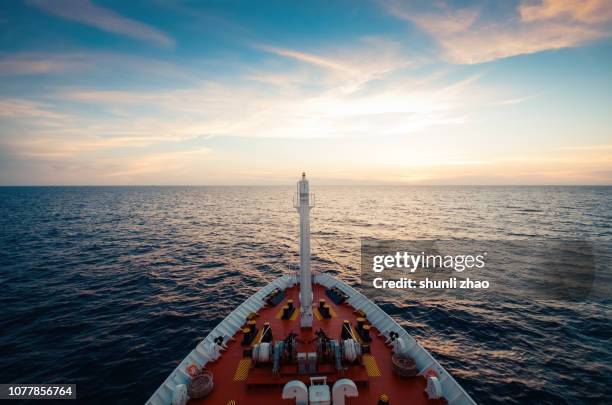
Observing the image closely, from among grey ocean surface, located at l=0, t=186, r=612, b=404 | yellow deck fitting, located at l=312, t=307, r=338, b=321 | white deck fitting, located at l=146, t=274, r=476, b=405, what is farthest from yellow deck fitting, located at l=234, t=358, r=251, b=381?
grey ocean surface, located at l=0, t=186, r=612, b=404

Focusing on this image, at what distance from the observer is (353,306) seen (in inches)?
842

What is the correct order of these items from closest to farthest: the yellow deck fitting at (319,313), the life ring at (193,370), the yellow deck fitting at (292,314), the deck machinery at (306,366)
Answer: the deck machinery at (306,366) → the life ring at (193,370) → the yellow deck fitting at (292,314) → the yellow deck fitting at (319,313)

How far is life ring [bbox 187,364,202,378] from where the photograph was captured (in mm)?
13648

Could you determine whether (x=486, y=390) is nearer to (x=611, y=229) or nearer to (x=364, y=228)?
(x=364, y=228)

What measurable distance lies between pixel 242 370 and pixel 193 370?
93.0 inches

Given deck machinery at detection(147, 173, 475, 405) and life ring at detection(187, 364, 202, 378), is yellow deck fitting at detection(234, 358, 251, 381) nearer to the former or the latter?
deck machinery at detection(147, 173, 475, 405)

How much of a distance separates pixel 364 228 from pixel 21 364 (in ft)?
224

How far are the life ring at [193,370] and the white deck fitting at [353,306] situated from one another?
40 centimetres

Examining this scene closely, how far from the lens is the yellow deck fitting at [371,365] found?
14.0m

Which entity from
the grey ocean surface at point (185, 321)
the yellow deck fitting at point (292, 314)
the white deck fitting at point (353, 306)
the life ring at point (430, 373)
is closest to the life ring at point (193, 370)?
the white deck fitting at point (353, 306)

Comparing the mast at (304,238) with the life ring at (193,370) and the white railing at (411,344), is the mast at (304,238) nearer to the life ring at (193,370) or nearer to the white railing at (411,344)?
the white railing at (411,344)

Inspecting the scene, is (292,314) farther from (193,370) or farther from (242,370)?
(193,370)

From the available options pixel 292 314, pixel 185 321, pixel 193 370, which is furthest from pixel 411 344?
pixel 185 321

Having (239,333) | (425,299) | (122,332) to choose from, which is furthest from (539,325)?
(122,332)
